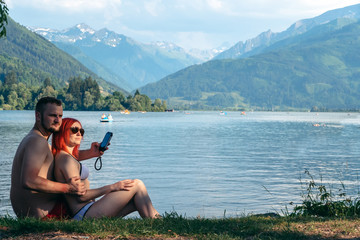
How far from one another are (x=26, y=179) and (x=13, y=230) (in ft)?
3.12

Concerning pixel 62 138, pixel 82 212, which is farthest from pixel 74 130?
pixel 82 212

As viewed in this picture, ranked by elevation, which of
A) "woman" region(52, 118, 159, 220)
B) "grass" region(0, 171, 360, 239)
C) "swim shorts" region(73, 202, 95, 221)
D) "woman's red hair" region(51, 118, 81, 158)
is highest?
"woman's red hair" region(51, 118, 81, 158)

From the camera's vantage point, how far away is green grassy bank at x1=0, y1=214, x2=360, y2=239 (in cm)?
839

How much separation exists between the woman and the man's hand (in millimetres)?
78

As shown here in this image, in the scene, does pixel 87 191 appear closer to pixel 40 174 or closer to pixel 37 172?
pixel 40 174

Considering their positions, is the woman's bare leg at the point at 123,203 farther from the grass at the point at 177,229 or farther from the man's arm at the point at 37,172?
the man's arm at the point at 37,172

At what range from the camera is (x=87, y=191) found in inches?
351

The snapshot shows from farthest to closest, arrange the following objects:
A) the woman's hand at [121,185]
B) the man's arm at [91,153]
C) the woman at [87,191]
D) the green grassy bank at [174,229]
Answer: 1. the man's arm at [91,153]
2. the woman's hand at [121,185]
3. the woman at [87,191]
4. the green grassy bank at [174,229]

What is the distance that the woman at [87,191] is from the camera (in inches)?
336

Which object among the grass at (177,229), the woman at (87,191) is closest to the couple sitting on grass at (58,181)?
the woman at (87,191)

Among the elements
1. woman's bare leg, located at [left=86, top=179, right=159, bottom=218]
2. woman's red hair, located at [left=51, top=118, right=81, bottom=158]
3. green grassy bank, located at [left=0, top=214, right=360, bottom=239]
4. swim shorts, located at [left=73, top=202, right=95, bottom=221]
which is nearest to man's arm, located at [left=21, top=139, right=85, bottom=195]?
woman's red hair, located at [left=51, top=118, right=81, bottom=158]

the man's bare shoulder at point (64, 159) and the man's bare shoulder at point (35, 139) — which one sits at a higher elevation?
the man's bare shoulder at point (35, 139)

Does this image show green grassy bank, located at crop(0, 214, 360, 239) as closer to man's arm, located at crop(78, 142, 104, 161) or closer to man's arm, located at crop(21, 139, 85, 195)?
man's arm, located at crop(21, 139, 85, 195)

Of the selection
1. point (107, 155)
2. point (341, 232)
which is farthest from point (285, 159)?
point (341, 232)
